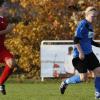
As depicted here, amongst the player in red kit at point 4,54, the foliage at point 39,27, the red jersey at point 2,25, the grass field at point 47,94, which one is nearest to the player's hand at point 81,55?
the grass field at point 47,94

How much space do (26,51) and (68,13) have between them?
7.46ft

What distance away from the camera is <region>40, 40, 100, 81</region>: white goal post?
21.8 meters

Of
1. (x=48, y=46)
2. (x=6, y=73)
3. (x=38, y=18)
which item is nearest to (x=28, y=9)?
(x=38, y=18)

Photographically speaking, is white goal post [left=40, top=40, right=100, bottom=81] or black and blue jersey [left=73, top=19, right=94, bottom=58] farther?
white goal post [left=40, top=40, right=100, bottom=81]

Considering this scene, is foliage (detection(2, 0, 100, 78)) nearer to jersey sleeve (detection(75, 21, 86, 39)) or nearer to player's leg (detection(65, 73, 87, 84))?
player's leg (detection(65, 73, 87, 84))

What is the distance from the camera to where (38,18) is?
2405cm

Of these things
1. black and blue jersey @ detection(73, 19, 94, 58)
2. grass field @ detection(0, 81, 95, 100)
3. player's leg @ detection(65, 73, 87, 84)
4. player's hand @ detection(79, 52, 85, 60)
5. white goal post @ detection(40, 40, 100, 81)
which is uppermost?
black and blue jersey @ detection(73, 19, 94, 58)

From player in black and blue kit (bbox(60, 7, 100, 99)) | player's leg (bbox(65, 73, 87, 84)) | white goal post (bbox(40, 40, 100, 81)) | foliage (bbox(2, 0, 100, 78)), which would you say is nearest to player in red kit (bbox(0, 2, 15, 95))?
player's leg (bbox(65, 73, 87, 84))

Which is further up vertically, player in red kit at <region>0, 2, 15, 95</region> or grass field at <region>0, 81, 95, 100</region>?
player in red kit at <region>0, 2, 15, 95</region>

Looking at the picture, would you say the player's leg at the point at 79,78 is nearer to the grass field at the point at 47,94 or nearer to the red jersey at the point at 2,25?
the grass field at the point at 47,94

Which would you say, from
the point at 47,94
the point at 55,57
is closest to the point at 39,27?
the point at 55,57

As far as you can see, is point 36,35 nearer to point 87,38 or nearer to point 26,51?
point 26,51

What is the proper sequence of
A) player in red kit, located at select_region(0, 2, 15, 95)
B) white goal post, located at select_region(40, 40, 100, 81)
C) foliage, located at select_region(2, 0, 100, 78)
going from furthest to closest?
foliage, located at select_region(2, 0, 100, 78) < white goal post, located at select_region(40, 40, 100, 81) < player in red kit, located at select_region(0, 2, 15, 95)

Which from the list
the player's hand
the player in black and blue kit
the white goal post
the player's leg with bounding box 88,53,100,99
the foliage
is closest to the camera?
the player's hand
